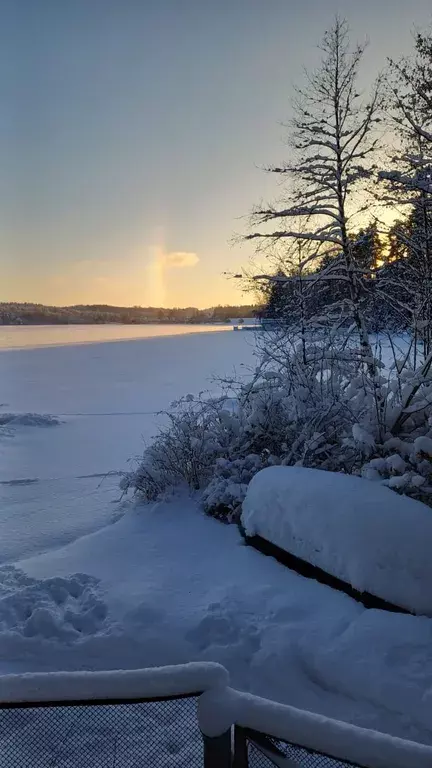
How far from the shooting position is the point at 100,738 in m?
1.81

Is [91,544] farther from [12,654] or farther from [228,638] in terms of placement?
[228,638]

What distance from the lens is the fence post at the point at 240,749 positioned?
4.93ft

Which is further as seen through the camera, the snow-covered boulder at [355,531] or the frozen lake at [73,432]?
the frozen lake at [73,432]

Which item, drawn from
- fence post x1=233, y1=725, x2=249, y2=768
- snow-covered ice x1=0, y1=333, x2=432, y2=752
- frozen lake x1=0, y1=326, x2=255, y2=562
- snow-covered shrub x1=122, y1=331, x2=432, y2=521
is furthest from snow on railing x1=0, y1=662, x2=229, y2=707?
frozen lake x1=0, y1=326, x2=255, y2=562

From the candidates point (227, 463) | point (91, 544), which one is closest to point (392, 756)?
point (91, 544)

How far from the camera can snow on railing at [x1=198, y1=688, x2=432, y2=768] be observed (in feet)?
4.50

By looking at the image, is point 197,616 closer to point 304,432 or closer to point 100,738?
point 100,738

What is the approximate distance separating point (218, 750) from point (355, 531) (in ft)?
8.97

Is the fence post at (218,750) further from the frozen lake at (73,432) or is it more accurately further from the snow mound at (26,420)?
the snow mound at (26,420)

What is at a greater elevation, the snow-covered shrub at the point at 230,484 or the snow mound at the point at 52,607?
the snow-covered shrub at the point at 230,484

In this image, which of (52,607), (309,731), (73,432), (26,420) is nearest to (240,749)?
(309,731)

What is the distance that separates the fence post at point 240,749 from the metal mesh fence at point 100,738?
0.20 m

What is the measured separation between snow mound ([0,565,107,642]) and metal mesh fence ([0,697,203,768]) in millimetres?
2047

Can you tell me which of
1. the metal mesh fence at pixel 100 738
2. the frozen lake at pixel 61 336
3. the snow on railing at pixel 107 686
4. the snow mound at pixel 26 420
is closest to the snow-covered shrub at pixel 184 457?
the metal mesh fence at pixel 100 738
